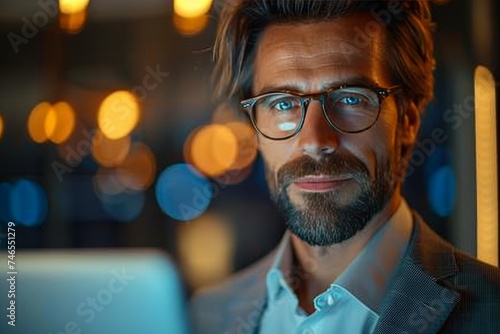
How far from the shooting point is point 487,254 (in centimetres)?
103

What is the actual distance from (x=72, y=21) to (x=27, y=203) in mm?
336

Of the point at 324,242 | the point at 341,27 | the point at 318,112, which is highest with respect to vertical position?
the point at 341,27

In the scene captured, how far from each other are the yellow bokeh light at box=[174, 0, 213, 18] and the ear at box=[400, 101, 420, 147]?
0.39 meters

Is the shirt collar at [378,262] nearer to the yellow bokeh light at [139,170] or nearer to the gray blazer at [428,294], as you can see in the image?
the gray blazer at [428,294]

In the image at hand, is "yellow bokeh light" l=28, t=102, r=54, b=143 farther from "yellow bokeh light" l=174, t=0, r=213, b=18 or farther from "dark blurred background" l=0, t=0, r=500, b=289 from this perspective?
"yellow bokeh light" l=174, t=0, r=213, b=18

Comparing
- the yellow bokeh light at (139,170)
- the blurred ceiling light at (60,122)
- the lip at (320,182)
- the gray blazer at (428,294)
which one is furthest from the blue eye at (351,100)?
the blurred ceiling light at (60,122)

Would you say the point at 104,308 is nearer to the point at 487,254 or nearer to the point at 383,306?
the point at 383,306

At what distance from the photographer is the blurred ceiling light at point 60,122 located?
1059 millimetres

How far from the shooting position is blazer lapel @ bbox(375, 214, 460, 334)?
2.98 feet

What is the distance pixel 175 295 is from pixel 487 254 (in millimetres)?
545

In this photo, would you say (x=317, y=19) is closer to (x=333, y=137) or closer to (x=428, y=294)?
(x=333, y=137)

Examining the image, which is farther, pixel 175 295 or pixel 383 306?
pixel 175 295

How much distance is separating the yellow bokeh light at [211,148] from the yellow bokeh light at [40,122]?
26 cm

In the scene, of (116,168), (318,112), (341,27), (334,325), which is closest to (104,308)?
(116,168)
